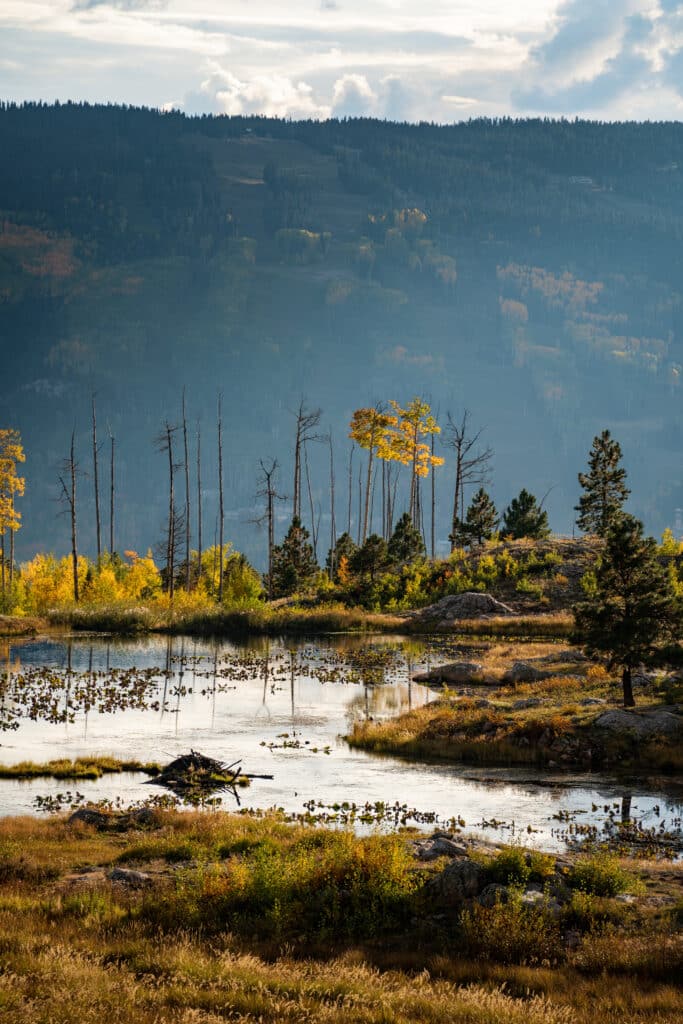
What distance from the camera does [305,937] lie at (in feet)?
58.0

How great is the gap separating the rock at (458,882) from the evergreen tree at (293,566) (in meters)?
66.8

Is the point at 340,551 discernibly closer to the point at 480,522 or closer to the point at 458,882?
the point at 480,522

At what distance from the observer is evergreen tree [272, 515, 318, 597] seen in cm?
8656

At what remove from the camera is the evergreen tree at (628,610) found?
35750 millimetres

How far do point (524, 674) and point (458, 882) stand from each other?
26711 mm

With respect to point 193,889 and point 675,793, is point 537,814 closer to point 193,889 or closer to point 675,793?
point 675,793

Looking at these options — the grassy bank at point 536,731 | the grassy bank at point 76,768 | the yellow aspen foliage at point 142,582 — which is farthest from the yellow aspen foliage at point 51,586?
the grassy bank at point 76,768

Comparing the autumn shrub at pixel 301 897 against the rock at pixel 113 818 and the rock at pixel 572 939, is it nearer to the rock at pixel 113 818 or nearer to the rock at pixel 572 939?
the rock at pixel 572 939

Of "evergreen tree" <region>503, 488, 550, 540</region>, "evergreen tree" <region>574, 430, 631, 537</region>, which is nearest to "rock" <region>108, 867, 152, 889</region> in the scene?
"evergreen tree" <region>574, 430, 631, 537</region>

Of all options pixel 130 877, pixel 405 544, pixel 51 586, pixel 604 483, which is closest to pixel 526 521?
pixel 405 544

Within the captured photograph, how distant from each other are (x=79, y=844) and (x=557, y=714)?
57.1 feet

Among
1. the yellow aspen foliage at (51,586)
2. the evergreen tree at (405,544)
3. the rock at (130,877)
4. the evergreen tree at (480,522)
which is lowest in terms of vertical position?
the rock at (130,877)

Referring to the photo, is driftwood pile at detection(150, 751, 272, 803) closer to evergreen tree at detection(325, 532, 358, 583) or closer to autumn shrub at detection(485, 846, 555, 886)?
autumn shrub at detection(485, 846, 555, 886)

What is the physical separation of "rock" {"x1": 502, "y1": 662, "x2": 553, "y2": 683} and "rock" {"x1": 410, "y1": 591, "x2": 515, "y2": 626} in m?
24.8
